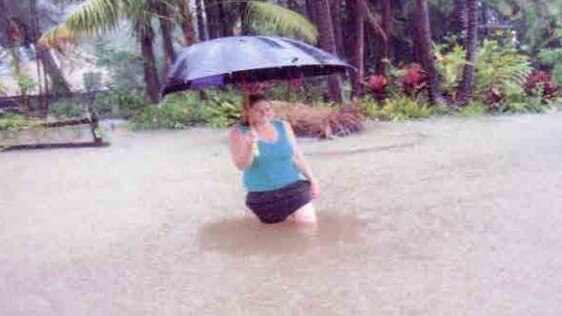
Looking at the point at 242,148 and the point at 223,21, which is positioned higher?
the point at 223,21

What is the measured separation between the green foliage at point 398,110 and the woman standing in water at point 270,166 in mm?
8456

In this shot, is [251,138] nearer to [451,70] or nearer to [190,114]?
[190,114]

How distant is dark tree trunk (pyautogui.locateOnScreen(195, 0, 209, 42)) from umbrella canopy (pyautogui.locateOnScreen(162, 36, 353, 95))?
11.9 metres

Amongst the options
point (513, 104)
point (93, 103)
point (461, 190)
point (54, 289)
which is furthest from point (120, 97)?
point (54, 289)

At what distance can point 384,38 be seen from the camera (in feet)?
60.5

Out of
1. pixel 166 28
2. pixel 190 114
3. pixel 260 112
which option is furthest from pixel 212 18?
pixel 260 112

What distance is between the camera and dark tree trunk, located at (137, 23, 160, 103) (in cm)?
1797

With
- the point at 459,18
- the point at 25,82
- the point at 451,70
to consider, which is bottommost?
the point at 451,70

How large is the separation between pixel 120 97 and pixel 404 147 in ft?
30.8

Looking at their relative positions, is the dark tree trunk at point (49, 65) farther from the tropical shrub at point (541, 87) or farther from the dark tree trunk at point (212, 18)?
the tropical shrub at point (541, 87)

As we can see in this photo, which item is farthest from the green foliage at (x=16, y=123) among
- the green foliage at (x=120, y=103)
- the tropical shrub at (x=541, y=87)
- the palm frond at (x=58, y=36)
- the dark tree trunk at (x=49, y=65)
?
the tropical shrub at (x=541, y=87)

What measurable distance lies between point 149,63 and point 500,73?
25.2ft

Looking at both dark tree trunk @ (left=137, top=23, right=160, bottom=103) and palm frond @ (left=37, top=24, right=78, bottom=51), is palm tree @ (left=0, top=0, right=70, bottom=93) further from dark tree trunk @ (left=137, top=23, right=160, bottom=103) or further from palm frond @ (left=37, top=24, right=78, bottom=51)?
palm frond @ (left=37, top=24, right=78, bottom=51)

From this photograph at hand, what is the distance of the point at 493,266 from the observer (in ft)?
17.4
